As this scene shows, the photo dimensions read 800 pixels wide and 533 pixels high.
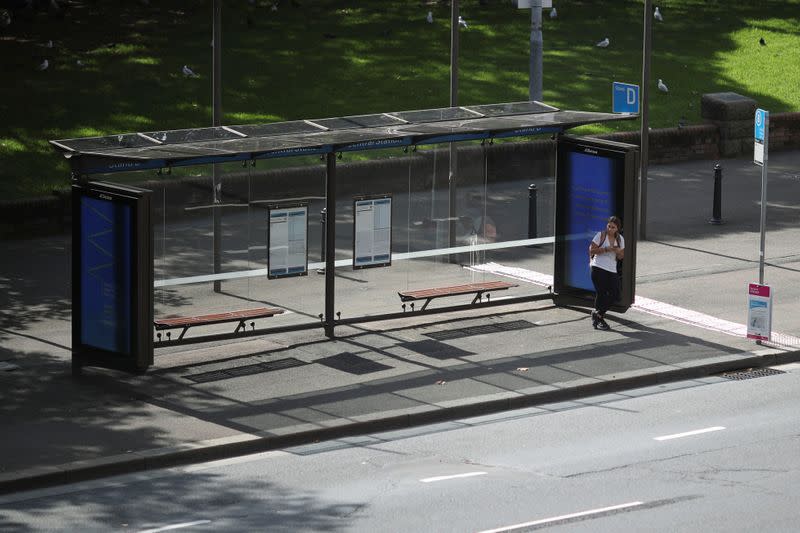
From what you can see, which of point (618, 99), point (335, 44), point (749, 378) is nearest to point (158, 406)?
point (749, 378)

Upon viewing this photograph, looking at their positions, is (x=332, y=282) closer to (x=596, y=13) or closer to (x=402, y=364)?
(x=402, y=364)

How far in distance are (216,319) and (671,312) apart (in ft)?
19.8

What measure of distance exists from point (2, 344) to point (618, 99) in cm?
1044

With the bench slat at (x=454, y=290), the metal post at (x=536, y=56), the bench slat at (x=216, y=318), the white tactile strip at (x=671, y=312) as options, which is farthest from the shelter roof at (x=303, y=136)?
the metal post at (x=536, y=56)

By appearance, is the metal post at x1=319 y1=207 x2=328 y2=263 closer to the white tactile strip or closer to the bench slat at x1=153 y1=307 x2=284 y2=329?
the bench slat at x1=153 y1=307 x2=284 y2=329

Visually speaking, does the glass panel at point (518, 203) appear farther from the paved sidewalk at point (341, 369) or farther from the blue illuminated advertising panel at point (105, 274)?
the blue illuminated advertising panel at point (105, 274)

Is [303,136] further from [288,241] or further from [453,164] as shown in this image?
[453,164]

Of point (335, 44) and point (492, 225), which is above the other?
point (335, 44)

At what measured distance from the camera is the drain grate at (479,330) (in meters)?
18.9

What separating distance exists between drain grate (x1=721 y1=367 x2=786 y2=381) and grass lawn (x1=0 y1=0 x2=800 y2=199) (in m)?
12.4

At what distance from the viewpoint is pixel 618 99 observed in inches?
939

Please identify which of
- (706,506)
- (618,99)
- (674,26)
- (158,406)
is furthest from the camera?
(674,26)

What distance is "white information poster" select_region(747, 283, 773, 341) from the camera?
1814cm

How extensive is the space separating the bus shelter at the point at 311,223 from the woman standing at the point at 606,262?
462 mm
